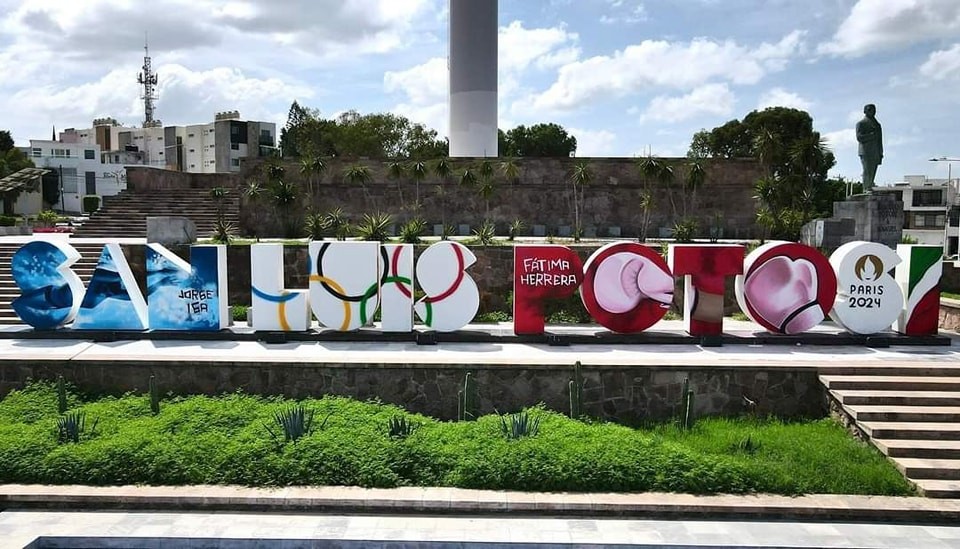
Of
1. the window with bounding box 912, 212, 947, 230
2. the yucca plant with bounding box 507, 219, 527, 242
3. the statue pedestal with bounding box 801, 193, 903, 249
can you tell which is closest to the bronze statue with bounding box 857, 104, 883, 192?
the statue pedestal with bounding box 801, 193, 903, 249

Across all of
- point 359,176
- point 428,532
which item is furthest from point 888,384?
point 359,176

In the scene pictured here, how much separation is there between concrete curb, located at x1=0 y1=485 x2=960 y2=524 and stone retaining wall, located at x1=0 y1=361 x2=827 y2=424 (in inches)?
163

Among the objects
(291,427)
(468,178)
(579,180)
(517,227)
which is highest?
(468,178)

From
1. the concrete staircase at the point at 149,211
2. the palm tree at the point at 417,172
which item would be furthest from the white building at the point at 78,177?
the palm tree at the point at 417,172

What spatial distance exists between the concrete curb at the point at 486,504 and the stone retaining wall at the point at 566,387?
4.13 metres

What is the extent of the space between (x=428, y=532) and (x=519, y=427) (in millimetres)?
3013

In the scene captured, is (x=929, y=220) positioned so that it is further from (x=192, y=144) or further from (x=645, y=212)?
(x=192, y=144)

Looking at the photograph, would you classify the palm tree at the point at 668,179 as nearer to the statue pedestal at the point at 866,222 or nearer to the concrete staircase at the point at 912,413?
the statue pedestal at the point at 866,222

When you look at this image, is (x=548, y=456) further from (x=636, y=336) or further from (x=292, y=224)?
(x=292, y=224)

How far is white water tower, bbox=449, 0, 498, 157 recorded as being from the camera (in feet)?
141

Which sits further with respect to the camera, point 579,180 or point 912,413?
point 579,180

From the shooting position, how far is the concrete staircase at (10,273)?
20.3 metres

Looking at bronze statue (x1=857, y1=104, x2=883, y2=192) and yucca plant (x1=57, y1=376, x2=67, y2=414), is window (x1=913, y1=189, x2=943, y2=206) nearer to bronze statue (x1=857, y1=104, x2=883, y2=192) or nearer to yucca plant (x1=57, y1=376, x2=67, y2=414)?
bronze statue (x1=857, y1=104, x2=883, y2=192)

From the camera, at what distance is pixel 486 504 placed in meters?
10.2
